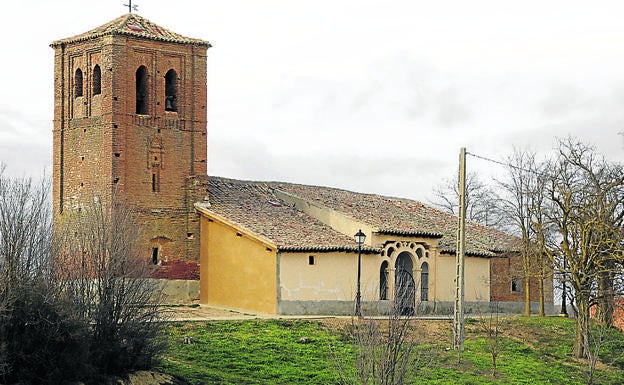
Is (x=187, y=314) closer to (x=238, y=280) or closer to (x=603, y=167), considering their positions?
(x=238, y=280)

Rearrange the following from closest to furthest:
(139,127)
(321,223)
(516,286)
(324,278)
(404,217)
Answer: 1. (324,278)
2. (139,127)
3. (321,223)
4. (404,217)
5. (516,286)

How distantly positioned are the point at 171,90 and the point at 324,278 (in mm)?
10613

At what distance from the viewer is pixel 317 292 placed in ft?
139

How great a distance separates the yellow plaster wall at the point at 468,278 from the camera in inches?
1869

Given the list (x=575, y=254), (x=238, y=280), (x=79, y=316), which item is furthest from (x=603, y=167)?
(x=79, y=316)

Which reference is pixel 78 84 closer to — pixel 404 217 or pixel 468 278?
pixel 404 217

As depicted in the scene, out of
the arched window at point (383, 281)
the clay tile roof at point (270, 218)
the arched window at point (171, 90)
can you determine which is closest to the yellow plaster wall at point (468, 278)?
the arched window at point (383, 281)

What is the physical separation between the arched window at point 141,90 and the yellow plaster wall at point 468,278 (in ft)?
49.0

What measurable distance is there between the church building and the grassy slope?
11.4ft

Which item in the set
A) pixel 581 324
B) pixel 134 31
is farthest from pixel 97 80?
pixel 581 324

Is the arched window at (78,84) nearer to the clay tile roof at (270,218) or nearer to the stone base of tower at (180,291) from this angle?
the clay tile roof at (270,218)

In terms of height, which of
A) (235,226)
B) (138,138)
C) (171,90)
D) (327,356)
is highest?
(171,90)

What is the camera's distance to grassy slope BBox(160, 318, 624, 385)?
105 feet

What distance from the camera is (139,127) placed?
4356 cm
